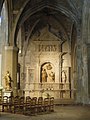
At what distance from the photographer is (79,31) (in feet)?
79.9

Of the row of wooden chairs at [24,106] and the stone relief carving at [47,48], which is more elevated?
the stone relief carving at [47,48]

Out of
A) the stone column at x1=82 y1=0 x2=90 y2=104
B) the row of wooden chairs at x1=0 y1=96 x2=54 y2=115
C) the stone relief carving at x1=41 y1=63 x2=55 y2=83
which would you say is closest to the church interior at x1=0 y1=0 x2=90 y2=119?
the stone relief carving at x1=41 y1=63 x2=55 y2=83

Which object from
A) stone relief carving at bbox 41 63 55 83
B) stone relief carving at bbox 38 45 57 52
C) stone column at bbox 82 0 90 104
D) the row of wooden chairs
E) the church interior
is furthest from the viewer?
stone relief carving at bbox 38 45 57 52

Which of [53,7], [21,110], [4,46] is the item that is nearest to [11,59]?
[4,46]

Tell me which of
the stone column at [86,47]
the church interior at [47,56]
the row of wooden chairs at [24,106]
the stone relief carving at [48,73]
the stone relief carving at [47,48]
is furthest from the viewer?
the stone relief carving at [47,48]

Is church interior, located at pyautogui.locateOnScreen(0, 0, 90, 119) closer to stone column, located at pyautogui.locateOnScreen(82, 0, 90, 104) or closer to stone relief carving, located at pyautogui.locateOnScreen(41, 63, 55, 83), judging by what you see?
stone relief carving, located at pyautogui.locateOnScreen(41, 63, 55, 83)

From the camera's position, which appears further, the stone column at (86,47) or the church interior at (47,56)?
the church interior at (47,56)

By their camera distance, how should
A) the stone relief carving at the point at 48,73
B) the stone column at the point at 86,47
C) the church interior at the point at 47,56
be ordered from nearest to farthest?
1. the stone column at the point at 86,47
2. the church interior at the point at 47,56
3. the stone relief carving at the point at 48,73

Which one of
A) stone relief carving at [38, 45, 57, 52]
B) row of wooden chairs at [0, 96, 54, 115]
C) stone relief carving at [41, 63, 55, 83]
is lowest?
row of wooden chairs at [0, 96, 54, 115]

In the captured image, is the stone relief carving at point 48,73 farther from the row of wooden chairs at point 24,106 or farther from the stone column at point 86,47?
the row of wooden chairs at point 24,106

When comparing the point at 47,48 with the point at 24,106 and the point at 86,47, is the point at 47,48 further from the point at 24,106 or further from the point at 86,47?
the point at 24,106

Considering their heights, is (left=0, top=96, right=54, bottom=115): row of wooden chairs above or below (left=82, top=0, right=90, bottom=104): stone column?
below

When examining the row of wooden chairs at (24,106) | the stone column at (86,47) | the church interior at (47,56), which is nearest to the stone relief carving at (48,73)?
the church interior at (47,56)

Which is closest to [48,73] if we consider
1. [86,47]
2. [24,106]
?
[86,47]
